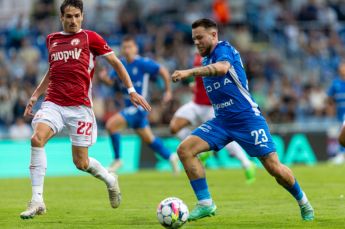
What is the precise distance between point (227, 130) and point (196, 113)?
7.25 m

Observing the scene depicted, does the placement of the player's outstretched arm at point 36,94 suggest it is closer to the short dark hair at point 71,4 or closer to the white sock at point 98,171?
the short dark hair at point 71,4

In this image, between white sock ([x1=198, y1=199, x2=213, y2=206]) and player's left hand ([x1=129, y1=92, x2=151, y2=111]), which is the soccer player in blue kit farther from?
player's left hand ([x1=129, y1=92, x2=151, y2=111])

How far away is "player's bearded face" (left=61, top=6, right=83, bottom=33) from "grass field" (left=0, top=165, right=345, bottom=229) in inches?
92.4

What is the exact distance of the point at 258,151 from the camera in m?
10.4

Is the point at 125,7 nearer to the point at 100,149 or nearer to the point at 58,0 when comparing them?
the point at 58,0

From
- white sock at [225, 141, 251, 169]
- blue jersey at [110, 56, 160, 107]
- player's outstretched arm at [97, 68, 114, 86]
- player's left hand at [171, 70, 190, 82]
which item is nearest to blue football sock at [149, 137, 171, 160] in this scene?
blue jersey at [110, 56, 160, 107]

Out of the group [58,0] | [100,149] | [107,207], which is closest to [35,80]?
[100,149]

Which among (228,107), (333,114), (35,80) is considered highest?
(228,107)

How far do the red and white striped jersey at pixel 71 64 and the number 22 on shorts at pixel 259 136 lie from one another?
6.95 feet

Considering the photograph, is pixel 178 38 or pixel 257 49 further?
pixel 257 49

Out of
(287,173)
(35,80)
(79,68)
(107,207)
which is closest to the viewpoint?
(287,173)

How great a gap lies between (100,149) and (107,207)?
1091 centimetres

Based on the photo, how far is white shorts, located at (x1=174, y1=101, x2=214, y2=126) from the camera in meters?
17.8

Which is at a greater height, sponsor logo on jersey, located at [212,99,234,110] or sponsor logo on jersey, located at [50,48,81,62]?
sponsor logo on jersey, located at [50,48,81,62]
